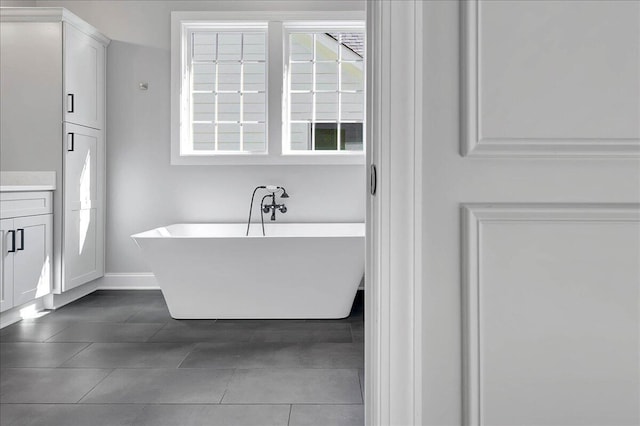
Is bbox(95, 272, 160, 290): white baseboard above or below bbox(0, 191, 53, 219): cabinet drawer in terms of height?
below

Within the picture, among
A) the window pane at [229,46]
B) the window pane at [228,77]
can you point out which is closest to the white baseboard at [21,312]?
the window pane at [228,77]

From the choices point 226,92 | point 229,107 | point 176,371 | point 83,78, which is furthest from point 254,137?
point 176,371

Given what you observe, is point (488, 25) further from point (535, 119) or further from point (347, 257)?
→ point (347, 257)

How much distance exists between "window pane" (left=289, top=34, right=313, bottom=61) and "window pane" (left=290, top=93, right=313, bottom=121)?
0.32 metres

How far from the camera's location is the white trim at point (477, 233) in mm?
876

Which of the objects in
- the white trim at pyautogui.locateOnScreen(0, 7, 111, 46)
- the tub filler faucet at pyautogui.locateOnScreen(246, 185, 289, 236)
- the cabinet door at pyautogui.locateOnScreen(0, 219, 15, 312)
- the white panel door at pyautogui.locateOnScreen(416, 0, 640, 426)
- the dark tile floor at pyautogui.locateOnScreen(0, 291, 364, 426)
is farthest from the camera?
the tub filler faucet at pyautogui.locateOnScreen(246, 185, 289, 236)

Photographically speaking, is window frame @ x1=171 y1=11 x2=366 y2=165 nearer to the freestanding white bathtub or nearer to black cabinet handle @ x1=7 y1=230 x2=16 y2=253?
the freestanding white bathtub

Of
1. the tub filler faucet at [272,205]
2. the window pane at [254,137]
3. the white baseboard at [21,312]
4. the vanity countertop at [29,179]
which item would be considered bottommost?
the white baseboard at [21,312]

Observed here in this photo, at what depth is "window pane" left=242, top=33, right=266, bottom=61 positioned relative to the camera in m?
Result: 4.00

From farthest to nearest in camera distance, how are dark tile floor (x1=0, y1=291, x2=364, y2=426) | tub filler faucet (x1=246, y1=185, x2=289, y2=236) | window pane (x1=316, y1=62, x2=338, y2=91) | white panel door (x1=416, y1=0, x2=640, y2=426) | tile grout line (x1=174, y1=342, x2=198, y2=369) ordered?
window pane (x1=316, y1=62, x2=338, y2=91) < tub filler faucet (x1=246, y1=185, x2=289, y2=236) < tile grout line (x1=174, y1=342, x2=198, y2=369) < dark tile floor (x1=0, y1=291, x2=364, y2=426) < white panel door (x1=416, y1=0, x2=640, y2=426)

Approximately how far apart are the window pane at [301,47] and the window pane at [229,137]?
806mm

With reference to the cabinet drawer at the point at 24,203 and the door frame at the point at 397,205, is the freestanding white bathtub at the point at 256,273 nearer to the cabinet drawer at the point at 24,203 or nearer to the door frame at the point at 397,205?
the cabinet drawer at the point at 24,203

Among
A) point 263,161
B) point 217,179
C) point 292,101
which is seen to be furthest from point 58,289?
point 292,101

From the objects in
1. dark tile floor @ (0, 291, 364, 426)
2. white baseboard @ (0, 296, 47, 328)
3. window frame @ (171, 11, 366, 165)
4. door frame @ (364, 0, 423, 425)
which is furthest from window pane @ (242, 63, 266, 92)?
door frame @ (364, 0, 423, 425)
